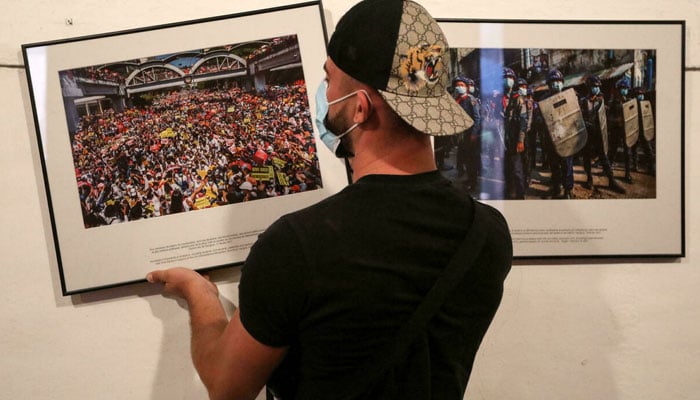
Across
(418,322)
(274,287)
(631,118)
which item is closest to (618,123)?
(631,118)

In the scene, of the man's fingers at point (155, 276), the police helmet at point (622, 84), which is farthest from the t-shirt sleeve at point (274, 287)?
the police helmet at point (622, 84)

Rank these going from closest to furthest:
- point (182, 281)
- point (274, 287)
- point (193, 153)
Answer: point (274, 287) → point (182, 281) → point (193, 153)

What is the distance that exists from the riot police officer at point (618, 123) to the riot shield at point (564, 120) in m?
0.08

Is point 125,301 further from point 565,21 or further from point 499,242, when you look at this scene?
point 565,21

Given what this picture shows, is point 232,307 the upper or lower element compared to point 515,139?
lower

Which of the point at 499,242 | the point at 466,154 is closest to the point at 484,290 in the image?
the point at 499,242

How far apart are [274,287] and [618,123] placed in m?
1.10

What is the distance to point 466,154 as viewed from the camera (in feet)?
4.67

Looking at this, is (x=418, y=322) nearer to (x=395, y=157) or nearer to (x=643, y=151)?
(x=395, y=157)

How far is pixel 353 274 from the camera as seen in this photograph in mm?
806

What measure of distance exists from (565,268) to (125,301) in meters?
1.16

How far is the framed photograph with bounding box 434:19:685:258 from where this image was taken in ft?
4.65

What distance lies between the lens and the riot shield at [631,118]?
1452mm

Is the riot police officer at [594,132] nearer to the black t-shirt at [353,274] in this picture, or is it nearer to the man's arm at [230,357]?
the black t-shirt at [353,274]
